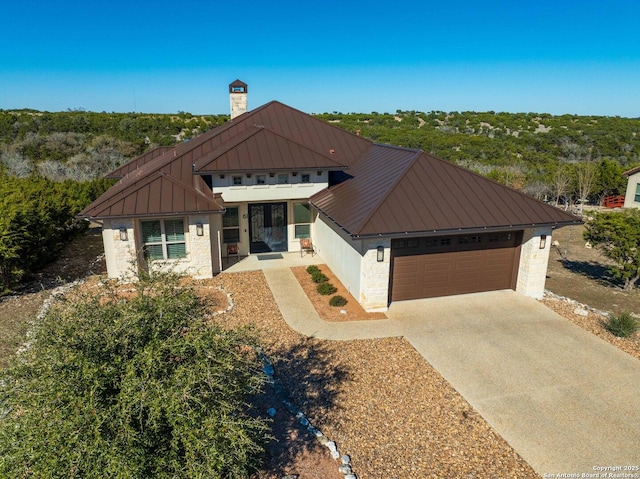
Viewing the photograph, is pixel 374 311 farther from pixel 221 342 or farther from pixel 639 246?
pixel 639 246

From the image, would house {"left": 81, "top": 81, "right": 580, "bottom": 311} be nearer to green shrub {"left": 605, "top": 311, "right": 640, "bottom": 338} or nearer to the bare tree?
green shrub {"left": 605, "top": 311, "right": 640, "bottom": 338}

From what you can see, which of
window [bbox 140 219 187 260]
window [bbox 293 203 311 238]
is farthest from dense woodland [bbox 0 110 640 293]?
window [bbox 293 203 311 238]

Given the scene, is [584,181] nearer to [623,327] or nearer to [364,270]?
[623,327]

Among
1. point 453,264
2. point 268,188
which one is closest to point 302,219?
point 268,188

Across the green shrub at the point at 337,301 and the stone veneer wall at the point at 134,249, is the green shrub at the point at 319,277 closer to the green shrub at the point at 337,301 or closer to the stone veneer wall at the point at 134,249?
the green shrub at the point at 337,301

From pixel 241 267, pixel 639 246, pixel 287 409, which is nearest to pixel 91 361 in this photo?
pixel 287 409
